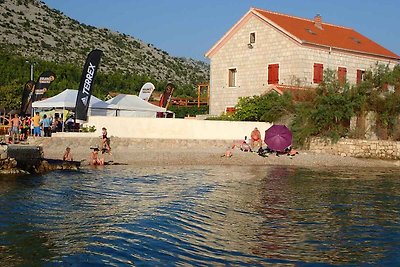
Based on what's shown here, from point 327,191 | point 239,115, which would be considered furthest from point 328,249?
point 239,115

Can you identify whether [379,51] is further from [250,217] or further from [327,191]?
[250,217]

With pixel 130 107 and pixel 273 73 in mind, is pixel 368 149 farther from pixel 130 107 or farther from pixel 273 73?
pixel 130 107

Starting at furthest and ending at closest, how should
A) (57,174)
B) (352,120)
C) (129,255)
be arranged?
(352,120) < (57,174) < (129,255)

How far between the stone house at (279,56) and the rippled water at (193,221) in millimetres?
17785

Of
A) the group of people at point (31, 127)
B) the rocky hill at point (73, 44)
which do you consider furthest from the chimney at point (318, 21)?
the rocky hill at point (73, 44)

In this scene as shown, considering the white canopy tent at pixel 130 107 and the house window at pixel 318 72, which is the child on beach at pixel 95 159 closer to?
the white canopy tent at pixel 130 107

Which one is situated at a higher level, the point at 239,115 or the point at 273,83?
the point at 273,83

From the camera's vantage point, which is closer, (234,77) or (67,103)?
(67,103)

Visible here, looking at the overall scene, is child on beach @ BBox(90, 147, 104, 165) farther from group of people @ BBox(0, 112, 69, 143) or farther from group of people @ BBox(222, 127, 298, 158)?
group of people @ BBox(222, 127, 298, 158)

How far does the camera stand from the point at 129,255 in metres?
9.72

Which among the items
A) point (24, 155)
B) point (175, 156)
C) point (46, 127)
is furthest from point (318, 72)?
point (24, 155)

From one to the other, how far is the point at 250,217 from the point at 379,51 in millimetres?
32923

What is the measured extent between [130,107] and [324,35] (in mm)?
16105

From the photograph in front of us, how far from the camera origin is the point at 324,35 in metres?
41.5
